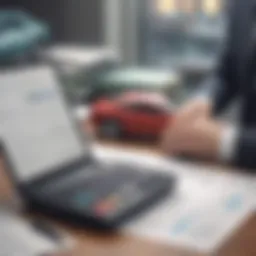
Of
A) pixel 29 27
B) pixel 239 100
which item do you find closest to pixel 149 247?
pixel 239 100

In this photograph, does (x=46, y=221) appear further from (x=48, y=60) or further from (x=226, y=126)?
(x=48, y=60)

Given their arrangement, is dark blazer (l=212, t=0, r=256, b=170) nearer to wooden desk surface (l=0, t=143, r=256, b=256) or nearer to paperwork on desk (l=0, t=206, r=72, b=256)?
wooden desk surface (l=0, t=143, r=256, b=256)

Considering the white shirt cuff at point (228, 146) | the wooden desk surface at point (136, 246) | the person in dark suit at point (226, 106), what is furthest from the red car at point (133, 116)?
the wooden desk surface at point (136, 246)

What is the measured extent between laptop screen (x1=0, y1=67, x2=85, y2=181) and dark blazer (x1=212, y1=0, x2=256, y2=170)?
312mm

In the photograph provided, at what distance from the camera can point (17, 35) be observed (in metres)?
1.49

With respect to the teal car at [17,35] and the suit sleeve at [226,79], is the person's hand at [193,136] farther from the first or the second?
the teal car at [17,35]

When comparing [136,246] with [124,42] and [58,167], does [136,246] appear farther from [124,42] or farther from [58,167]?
[124,42]

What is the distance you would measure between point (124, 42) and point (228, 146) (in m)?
0.58

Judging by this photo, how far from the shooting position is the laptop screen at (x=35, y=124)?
3.68ft

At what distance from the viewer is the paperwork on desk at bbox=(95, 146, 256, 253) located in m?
1.01

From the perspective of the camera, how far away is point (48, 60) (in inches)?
63.5

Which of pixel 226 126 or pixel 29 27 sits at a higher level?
pixel 29 27

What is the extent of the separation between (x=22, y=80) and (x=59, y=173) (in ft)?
0.55

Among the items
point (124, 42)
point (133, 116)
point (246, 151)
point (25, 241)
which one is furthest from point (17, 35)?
point (25, 241)
